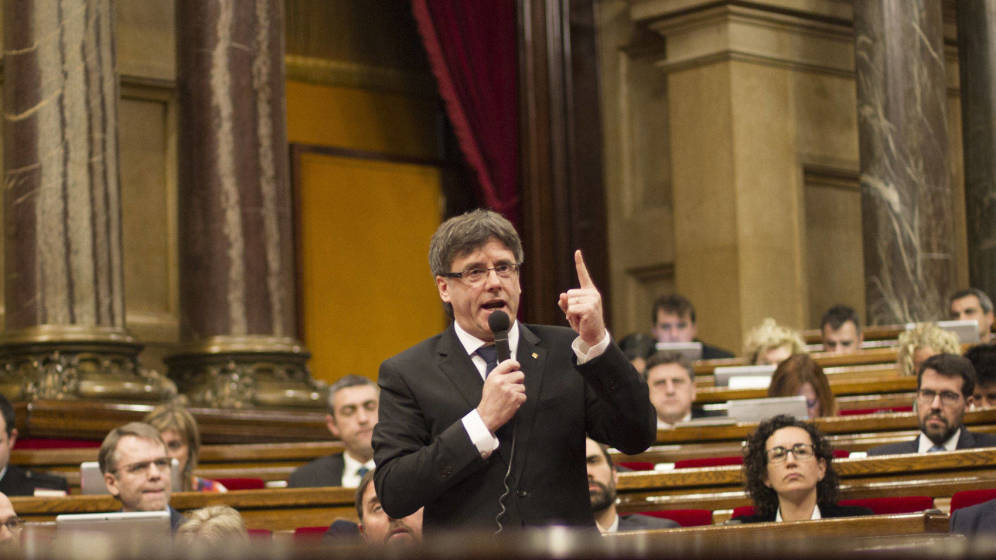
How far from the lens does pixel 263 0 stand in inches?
272

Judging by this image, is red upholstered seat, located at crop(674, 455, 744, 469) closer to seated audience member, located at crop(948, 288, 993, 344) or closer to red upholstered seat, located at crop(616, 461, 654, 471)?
red upholstered seat, located at crop(616, 461, 654, 471)

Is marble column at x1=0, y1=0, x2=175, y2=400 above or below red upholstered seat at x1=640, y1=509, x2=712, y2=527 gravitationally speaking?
above

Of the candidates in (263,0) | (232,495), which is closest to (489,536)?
(232,495)

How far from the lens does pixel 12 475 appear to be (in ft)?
16.0

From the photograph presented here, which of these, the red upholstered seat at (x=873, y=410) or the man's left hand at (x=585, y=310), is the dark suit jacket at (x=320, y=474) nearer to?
the red upholstered seat at (x=873, y=410)

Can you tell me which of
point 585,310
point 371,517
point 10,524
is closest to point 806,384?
point 371,517

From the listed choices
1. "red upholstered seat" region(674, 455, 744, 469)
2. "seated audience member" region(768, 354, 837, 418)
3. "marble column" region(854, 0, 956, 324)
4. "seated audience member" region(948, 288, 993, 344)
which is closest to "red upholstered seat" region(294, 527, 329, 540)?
"red upholstered seat" region(674, 455, 744, 469)

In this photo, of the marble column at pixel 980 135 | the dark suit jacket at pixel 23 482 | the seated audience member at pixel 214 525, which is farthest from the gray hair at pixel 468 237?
the marble column at pixel 980 135

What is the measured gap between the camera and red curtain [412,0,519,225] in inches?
376

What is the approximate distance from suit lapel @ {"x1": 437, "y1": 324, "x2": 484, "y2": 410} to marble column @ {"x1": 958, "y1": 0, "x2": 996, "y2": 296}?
7491 millimetres

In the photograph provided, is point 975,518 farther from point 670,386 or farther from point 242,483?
point 242,483

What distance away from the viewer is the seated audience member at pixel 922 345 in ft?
20.4

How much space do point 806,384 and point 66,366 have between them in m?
2.87

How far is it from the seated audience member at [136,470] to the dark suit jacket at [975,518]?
2.11 m
